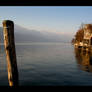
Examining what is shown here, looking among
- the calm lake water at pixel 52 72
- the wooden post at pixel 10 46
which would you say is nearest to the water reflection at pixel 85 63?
the calm lake water at pixel 52 72

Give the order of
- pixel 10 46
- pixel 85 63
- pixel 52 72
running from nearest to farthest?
pixel 10 46, pixel 52 72, pixel 85 63

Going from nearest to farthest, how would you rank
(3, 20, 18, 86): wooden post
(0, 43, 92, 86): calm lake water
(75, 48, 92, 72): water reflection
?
1. (3, 20, 18, 86): wooden post
2. (0, 43, 92, 86): calm lake water
3. (75, 48, 92, 72): water reflection

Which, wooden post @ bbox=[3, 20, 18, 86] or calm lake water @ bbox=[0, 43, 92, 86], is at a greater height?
wooden post @ bbox=[3, 20, 18, 86]

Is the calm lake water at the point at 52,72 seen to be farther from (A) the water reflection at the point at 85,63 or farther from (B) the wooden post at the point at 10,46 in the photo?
(B) the wooden post at the point at 10,46

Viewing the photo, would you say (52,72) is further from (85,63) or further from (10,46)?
(10,46)

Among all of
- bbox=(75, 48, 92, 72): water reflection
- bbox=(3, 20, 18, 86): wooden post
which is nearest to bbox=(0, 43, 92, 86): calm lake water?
bbox=(75, 48, 92, 72): water reflection

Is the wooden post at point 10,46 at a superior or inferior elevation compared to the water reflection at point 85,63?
superior

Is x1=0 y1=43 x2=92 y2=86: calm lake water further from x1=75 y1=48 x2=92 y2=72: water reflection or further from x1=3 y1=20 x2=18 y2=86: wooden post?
x1=3 y1=20 x2=18 y2=86: wooden post

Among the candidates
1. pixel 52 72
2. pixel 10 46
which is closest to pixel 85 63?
pixel 52 72
